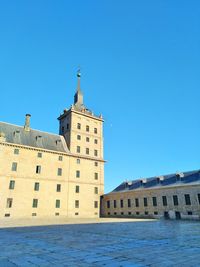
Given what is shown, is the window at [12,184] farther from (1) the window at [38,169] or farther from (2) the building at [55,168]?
(1) the window at [38,169]

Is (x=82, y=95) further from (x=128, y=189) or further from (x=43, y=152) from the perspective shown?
(x=128, y=189)

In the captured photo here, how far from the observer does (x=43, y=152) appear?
133 ft

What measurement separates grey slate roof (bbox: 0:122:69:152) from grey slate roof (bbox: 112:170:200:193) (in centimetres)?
1571

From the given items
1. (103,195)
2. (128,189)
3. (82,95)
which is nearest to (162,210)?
(128,189)

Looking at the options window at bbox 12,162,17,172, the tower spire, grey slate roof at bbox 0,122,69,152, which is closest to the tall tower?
the tower spire

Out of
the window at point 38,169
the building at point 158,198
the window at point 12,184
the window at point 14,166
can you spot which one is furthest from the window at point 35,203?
the building at point 158,198

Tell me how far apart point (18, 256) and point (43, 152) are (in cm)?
3456

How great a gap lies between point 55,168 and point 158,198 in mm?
20076

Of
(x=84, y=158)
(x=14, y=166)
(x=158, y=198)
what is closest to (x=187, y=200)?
(x=158, y=198)

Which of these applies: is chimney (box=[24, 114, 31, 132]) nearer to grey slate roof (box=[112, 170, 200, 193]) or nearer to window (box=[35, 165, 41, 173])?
window (box=[35, 165, 41, 173])

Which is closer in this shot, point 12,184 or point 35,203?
point 12,184

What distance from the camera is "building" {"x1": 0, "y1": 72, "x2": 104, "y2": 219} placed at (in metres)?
35.8

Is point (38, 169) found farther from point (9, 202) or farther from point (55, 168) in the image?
point (9, 202)

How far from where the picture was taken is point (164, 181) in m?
40.2
